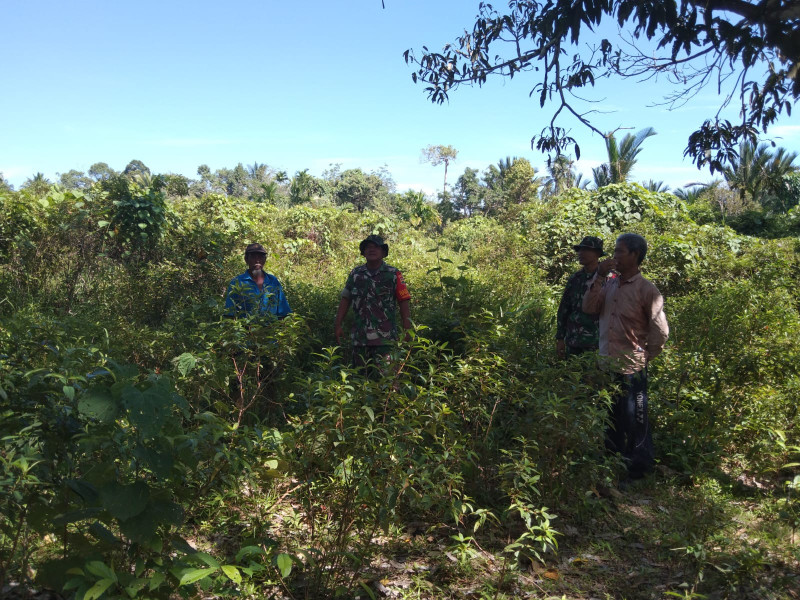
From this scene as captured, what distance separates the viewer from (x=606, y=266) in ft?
14.5

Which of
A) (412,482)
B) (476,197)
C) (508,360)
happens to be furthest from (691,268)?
(476,197)

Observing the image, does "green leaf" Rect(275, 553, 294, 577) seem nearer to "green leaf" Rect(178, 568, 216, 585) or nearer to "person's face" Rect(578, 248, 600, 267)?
"green leaf" Rect(178, 568, 216, 585)

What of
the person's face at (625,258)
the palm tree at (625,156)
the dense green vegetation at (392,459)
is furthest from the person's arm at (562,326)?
the palm tree at (625,156)

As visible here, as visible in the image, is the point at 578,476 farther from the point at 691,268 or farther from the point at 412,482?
the point at 691,268

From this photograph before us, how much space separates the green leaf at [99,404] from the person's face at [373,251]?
10.3 ft

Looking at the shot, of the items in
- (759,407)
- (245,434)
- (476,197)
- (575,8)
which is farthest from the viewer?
(476,197)

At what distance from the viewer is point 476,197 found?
44.0 metres

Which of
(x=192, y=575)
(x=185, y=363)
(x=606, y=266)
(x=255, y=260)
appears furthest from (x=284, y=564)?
(x=255, y=260)

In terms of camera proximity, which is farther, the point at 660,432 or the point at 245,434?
the point at 660,432

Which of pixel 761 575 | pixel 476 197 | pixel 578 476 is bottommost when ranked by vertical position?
pixel 761 575

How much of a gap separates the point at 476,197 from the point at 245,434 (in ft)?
139

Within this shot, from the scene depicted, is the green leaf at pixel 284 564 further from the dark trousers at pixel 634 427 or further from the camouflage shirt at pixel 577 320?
the camouflage shirt at pixel 577 320

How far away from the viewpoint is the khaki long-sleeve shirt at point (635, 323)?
4277mm

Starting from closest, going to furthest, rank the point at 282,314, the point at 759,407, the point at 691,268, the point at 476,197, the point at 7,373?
the point at 7,373 < the point at 759,407 < the point at 282,314 < the point at 691,268 < the point at 476,197
